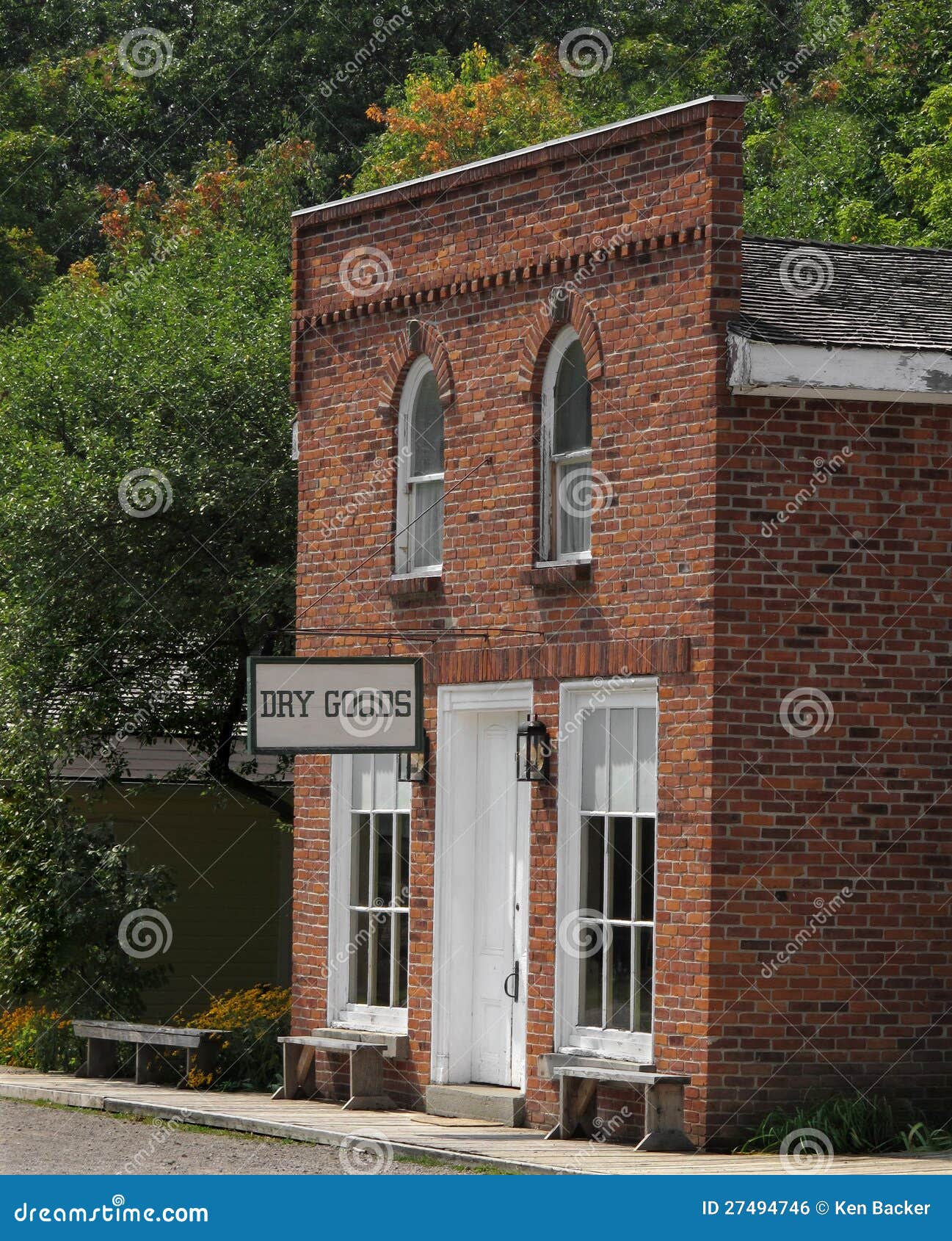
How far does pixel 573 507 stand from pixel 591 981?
3.25m

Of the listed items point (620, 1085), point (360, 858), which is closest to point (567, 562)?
point (360, 858)

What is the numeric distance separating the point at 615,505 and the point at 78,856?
7786 mm

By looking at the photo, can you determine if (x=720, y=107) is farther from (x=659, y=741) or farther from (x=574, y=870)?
(x=574, y=870)

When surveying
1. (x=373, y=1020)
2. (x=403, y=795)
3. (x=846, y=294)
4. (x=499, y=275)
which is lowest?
(x=373, y=1020)

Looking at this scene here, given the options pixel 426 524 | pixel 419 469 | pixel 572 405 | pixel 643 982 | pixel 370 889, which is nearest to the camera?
pixel 643 982

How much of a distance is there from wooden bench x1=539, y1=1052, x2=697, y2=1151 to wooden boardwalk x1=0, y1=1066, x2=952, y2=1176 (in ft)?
0.58

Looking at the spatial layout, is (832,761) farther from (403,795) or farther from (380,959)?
(380,959)

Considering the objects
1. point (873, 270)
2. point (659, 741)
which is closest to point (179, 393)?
point (873, 270)

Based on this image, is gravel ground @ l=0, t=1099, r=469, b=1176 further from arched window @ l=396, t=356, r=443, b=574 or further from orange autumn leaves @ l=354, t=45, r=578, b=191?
orange autumn leaves @ l=354, t=45, r=578, b=191

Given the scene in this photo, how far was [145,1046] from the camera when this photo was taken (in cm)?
1767

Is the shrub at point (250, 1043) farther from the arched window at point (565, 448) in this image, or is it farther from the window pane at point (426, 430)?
the arched window at point (565, 448)

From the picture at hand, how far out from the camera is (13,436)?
21.5m

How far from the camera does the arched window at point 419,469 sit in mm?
15805

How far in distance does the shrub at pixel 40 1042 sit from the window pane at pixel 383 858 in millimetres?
4608
